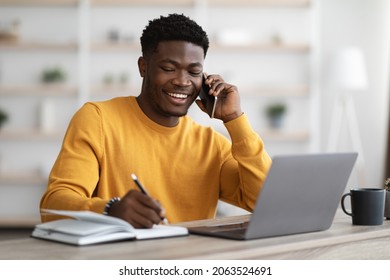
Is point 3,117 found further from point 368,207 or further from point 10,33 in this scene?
point 368,207

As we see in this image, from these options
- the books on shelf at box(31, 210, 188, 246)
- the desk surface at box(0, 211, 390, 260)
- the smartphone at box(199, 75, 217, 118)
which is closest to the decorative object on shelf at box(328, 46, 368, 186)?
the smartphone at box(199, 75, 217, 118)

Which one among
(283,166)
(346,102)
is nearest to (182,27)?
(283,166)

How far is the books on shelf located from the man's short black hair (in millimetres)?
722

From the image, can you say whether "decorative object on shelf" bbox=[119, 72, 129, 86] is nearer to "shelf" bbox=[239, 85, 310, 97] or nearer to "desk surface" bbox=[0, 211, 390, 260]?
"shelf" bbox=[239, 85, 310, 97]

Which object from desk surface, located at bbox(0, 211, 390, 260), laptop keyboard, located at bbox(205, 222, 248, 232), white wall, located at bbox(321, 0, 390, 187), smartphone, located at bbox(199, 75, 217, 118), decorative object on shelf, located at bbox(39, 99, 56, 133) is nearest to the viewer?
desk surface, located at bbox(0, 211, 390, 260)

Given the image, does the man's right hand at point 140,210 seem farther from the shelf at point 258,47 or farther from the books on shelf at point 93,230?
the shelf at point 258,47

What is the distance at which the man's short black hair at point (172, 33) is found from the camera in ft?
6.95

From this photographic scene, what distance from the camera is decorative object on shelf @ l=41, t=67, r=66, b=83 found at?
6.15 m

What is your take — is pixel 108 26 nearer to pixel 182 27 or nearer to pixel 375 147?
pixel 375 147

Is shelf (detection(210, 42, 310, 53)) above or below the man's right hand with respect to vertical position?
above

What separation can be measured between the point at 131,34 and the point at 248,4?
106 centimetres

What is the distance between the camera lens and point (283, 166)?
4.91ft

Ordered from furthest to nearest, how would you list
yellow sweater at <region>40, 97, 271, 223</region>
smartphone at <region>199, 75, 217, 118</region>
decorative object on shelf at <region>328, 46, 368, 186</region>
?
decorative object on shelf at <region>328, 46, 368, 186</region> → smartphone at <region>199, 75, 217, 118</region> → yellow sweater at <region>40, 97, 271, 223</region>

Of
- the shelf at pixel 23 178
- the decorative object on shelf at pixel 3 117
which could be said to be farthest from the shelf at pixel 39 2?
the shelf at pixel 23 178
